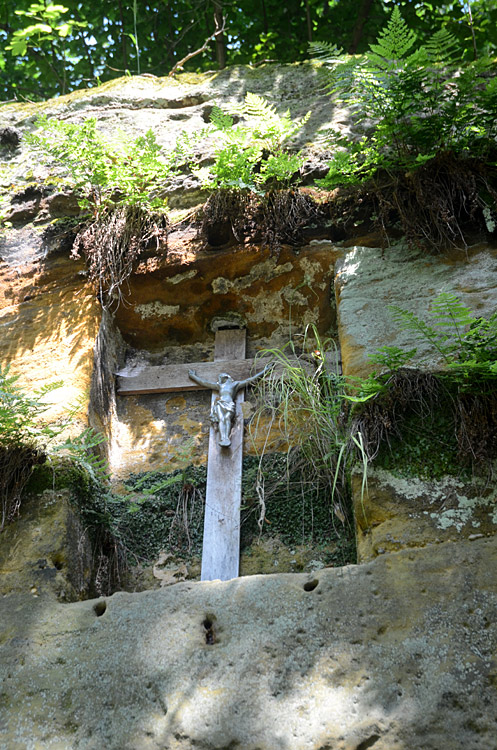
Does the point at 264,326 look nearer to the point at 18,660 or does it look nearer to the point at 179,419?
the point at 179,419

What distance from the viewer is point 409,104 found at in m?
4.82

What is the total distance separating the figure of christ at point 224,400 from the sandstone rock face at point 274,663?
1487 mm

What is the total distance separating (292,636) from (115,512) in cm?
174

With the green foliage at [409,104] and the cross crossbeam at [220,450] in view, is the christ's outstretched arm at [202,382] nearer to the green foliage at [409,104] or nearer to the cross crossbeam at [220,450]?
the cross crossbeam at [220,450]

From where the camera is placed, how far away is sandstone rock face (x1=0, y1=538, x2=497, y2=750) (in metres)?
2.50

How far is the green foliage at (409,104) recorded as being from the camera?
4.56 m

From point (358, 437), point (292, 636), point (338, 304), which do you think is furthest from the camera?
point (338, 304)

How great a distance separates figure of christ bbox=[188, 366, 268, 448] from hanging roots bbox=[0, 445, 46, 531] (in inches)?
47.0

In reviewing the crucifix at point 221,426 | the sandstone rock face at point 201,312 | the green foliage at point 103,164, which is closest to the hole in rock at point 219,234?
the sandstone rock face at point 201,312

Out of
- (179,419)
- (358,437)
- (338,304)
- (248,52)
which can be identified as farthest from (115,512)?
(248,52)

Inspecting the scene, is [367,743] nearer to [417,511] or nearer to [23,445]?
[417,511]

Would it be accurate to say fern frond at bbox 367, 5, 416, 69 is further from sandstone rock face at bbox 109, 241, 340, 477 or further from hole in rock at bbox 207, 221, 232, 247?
hole in rock at bbox 207, 221, 232, 247

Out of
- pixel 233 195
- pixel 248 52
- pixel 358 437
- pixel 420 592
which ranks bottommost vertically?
pixel 420 592

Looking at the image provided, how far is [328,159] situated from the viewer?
5.35m
